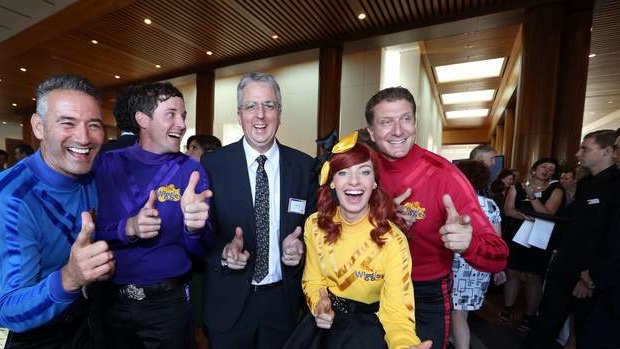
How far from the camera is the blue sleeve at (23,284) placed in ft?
3.52

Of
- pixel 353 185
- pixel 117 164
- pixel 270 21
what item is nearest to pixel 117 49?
pixel 270 21

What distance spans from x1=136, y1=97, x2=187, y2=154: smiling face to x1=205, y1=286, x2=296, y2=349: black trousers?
972 mm

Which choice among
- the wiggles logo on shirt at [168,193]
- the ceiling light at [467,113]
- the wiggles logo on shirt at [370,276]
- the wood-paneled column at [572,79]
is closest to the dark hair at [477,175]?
the wiggles logo on shirt at [370,276]

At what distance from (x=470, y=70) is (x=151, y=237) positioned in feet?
48.6

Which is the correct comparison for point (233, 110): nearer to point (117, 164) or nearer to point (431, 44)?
point (431, 44)

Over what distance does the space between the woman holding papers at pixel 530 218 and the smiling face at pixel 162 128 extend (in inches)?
158

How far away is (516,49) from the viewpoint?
10.7m

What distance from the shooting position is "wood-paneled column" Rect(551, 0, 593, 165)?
277 inches

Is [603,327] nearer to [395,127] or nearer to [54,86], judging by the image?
[395,127]

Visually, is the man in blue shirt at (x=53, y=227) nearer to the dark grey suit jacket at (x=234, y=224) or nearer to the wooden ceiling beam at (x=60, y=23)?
the dark grey suit jacket at (x=234, y=224)

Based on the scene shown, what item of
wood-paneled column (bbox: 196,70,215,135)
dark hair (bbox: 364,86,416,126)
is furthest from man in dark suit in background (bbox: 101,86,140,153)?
wood-paneled column (bbox: 196,70,215,135)

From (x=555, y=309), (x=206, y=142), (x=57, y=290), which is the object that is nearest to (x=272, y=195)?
(x=57, y=290)

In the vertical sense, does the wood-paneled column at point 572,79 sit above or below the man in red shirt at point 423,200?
above

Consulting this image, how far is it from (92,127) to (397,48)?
10.5 meters
